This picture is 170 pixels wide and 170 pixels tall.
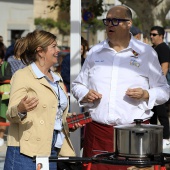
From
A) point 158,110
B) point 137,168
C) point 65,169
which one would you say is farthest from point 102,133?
point 158,110

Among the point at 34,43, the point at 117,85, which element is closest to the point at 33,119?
the point at 34,43

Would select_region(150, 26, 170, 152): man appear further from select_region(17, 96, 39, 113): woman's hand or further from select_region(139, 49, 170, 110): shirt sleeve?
select_region(17, 96, 39, 113): woman's hand

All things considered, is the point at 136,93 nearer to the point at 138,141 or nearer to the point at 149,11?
the point at 138,141

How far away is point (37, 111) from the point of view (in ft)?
16.5

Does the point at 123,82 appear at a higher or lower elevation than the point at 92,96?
higher

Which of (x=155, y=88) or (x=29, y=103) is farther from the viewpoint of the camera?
(x=155, y=88)


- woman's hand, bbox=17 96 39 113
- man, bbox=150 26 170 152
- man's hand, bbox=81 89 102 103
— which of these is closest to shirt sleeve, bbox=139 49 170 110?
man's hand, bbox=81 89 102 103

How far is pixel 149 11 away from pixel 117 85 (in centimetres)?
951

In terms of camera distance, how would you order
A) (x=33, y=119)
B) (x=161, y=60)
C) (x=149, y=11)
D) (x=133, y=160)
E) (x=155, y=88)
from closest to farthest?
(x=133, y=160) < (x=33, y=119) < (x=155, y=88) < (x=161, y=60) < (x=149, y=11)

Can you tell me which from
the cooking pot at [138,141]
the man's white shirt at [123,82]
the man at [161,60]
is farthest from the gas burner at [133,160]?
the man at [161,60]

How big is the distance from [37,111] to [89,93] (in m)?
0.66

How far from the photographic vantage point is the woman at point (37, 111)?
5.02 metres

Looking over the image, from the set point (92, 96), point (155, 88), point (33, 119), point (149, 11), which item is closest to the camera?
point (33, 119)

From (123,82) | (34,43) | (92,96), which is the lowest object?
(92,96)
